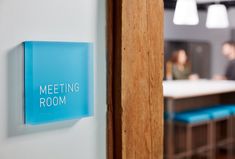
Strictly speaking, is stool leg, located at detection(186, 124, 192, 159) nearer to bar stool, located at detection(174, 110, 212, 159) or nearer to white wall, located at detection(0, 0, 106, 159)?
bar stool, located at detection(174, 110, 212, 159)

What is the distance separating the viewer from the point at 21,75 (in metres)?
1.08

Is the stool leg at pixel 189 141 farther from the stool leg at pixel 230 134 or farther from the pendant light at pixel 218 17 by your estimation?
the pendant light at pixel 218 17

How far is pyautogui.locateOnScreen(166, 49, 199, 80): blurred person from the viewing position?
7.06 m

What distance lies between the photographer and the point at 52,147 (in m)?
1.15

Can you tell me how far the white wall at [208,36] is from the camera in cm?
824

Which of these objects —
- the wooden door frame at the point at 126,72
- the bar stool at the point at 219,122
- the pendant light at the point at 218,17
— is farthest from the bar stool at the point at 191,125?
the wooden door frame at the point at 126,72

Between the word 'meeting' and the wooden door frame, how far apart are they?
0.16 meters

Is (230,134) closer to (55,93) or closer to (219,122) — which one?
(219,122)

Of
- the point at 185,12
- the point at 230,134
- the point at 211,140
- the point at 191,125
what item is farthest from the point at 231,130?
the point at 185,12

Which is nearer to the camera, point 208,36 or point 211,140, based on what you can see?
point 211,140

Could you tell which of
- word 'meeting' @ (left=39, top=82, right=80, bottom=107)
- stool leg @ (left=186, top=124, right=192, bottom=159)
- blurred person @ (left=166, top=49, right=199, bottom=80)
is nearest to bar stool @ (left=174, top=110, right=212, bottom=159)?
stool leg @ (left=186, top=124, right=192, bottom=159)

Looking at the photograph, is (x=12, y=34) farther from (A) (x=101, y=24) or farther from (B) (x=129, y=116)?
(B) (x=129, y=116)

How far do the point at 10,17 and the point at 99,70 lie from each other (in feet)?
1.17

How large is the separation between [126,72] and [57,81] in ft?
0.80
